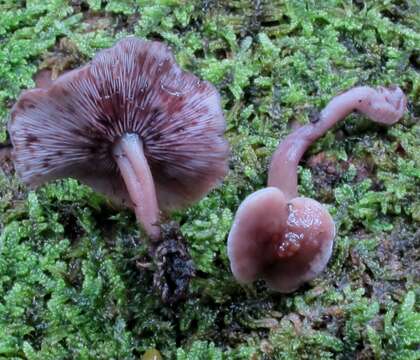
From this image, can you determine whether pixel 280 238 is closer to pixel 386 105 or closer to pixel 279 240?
pixel 279 240

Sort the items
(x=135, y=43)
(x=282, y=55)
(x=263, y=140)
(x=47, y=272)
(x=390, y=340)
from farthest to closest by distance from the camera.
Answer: (x=282, y=55) < (x=263, y=140) < (x=47, y=272) < (x=390, y=340) < (x=135, y=43)

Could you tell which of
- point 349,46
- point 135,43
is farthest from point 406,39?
point 135,43

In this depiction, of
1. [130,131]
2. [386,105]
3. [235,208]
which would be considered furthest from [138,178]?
[386,105]

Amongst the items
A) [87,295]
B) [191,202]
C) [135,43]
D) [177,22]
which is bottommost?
[87,295]

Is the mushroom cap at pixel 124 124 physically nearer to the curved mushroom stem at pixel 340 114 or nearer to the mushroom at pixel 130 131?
the mushroom at pixel 130 131

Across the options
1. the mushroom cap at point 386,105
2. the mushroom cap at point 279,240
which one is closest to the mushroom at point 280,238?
the mushroom cap at point 279,240

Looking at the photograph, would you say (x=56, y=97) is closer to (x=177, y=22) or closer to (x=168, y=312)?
(x=168, y=312)

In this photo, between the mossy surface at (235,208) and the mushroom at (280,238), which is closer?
the mushroom at (280,238)

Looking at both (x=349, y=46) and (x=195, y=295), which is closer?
(x=195, y=295)
